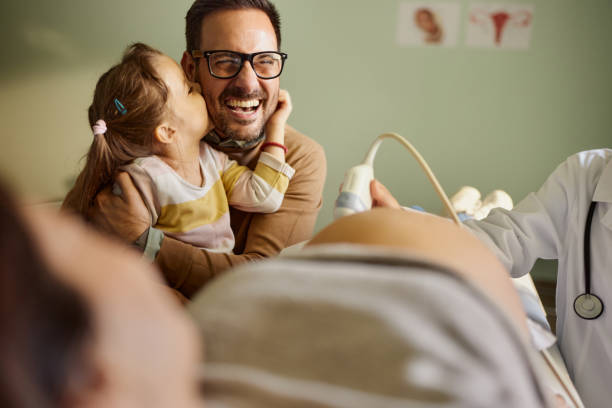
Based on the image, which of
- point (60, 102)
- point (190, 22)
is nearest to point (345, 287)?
point (190, 22)

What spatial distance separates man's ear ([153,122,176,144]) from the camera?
2.72ft

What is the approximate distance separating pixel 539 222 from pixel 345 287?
65 cm

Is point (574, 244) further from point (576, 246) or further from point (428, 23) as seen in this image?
point (428, 23)

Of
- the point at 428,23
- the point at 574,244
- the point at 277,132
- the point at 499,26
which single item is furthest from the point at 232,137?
the point at 499,26

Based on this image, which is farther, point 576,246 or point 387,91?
point 387,91

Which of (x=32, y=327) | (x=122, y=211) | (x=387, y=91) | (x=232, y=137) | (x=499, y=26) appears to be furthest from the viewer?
(x=387, y=91)

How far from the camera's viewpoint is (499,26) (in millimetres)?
1860

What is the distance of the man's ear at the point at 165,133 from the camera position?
2.72ft

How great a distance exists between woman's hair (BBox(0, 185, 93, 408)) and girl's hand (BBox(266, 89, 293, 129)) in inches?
31.2

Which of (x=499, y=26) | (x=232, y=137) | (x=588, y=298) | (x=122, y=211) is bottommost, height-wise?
(x=588, y=298)

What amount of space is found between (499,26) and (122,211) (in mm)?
1689

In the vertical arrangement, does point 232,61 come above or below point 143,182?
above

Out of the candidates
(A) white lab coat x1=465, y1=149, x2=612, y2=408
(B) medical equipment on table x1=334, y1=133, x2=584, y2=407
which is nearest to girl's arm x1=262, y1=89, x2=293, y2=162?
(B) medical equipment on table x1=334, y1=133, x2=584, y2=407

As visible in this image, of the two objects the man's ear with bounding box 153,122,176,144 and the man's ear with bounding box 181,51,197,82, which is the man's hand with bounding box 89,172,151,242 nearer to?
the man's ear with bounding box 153,122,176,144
